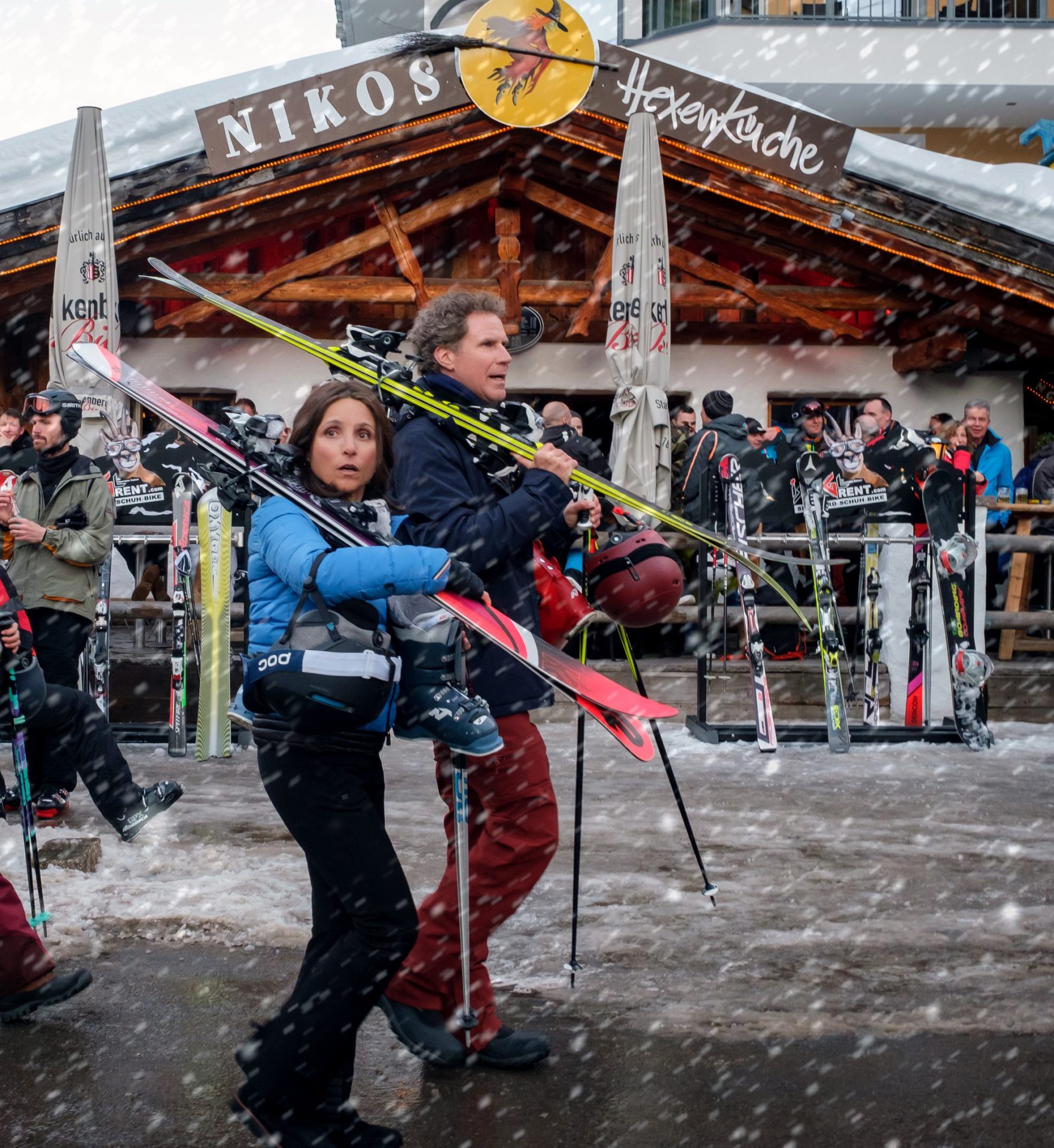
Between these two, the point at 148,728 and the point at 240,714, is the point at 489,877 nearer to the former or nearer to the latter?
the point at 240,714

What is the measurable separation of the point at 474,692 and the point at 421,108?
899 cm

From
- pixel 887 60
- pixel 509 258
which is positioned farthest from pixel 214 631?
pixel 887 60

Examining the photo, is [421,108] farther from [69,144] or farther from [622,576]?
[622,576]

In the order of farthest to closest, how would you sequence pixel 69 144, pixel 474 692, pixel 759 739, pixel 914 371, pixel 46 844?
pixel 914 371 < pixel 69 144 < pixel 759 739 < pixel 46 844 < pixel 474 692

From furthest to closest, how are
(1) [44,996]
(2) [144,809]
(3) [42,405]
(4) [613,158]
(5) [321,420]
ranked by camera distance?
(4) [613,158] → (3) [42,405] → (2) [144,809] → (1) [44,996] → (5) [321,420]

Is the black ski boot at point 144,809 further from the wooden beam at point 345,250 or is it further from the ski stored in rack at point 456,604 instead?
the wooden beam at point 345,250

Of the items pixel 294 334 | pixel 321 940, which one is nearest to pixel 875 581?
pixel 294 334

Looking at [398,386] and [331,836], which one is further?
[398,386]

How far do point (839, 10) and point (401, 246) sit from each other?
45.5ft

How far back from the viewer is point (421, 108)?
10.9 metres

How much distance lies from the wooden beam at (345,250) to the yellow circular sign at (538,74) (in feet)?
4.75

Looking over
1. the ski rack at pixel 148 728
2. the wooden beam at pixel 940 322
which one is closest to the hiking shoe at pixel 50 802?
the ski rack at pixel 148 728

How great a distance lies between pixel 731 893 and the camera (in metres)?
4.59

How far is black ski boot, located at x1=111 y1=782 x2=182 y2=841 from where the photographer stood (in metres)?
5.07
